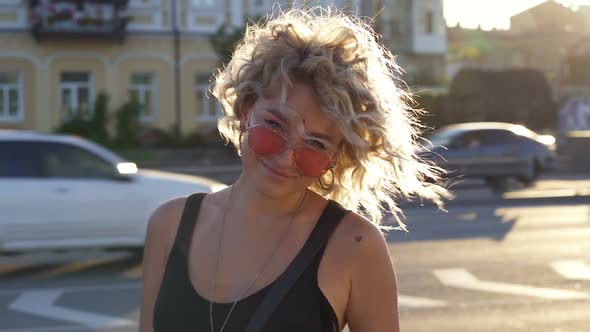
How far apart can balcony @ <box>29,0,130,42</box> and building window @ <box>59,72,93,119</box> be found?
5.10 ft

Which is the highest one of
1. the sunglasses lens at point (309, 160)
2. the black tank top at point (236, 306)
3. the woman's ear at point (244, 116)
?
the woman's ear at point (244, 116)

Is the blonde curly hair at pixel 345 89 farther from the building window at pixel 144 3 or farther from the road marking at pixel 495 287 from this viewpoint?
the building window at pixel 144 3

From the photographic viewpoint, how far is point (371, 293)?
212 centimetres

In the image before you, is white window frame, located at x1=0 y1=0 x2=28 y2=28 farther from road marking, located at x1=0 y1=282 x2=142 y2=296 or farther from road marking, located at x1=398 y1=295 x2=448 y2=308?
road marking, located at x1=398 y1=295 x2=448 y2=308

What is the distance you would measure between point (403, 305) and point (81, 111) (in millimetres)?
28370

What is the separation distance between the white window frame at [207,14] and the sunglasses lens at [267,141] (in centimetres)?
3685

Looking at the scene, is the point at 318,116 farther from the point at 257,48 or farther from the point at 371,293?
the point at 371,293

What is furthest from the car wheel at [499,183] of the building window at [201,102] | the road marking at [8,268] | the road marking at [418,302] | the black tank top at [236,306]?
the black tank top at [236,306]

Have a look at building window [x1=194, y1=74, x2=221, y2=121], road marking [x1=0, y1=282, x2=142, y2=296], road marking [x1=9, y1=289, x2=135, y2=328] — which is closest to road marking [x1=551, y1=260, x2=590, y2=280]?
road marking [x1=0, y1=282, x2=142, y2=296]

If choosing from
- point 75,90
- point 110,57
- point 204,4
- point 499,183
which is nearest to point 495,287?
point 499,183

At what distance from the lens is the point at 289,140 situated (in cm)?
217

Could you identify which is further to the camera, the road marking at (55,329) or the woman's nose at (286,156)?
the road marking at (55,329)

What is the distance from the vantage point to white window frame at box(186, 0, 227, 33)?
38531 millimetres

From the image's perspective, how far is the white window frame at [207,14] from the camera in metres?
38.5
